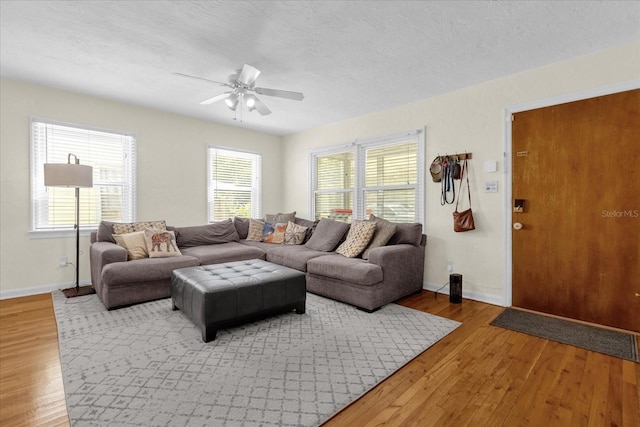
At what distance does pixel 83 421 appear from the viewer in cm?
154

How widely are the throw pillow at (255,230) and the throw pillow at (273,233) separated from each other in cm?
7

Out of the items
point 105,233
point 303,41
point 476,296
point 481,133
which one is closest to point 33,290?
point 105,233

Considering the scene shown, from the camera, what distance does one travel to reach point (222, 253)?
403 centimetres

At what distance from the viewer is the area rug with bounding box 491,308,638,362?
7.67 feet

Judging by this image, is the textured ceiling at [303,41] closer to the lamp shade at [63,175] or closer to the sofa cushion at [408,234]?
the lamp shade at [63,175]

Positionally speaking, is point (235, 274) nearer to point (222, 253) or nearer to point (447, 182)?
point (222, 253)

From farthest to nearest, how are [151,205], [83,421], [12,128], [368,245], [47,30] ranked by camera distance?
[151,205], [368,245], [12,128], [47,30], [83,421]

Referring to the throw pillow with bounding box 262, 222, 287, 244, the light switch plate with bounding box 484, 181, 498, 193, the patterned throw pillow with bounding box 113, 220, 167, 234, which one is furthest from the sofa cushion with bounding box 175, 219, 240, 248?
the light switch plate with bounding box 484, 181, 498, 193

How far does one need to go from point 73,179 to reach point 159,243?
1.16 m

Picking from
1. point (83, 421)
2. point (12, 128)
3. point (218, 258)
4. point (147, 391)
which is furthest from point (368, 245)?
point (12, 128)

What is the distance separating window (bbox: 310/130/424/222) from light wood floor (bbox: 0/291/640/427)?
210cm

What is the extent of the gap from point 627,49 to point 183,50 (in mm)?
3889

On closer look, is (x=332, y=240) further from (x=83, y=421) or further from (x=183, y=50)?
(x=83, y=421)

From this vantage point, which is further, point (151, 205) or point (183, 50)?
point (151, 205)
